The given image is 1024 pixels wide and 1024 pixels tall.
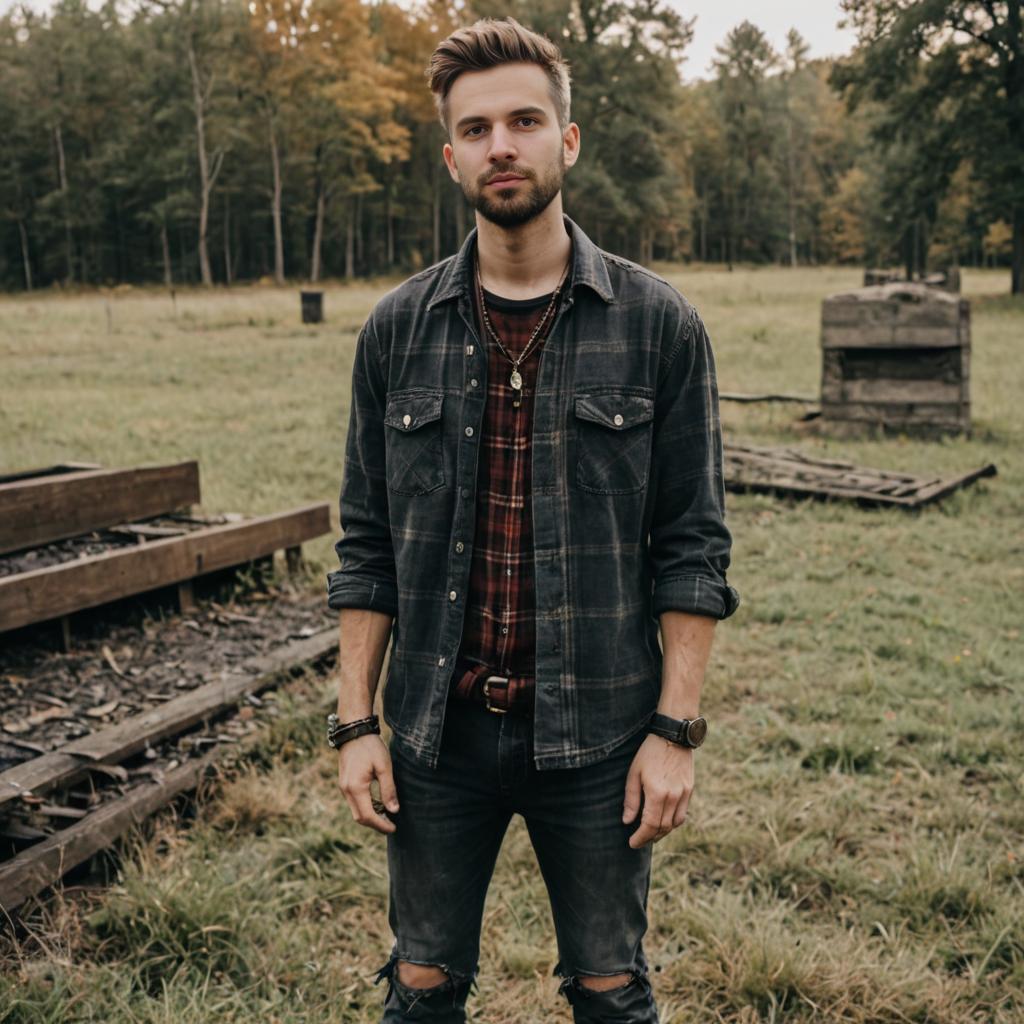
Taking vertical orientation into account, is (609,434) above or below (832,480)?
above

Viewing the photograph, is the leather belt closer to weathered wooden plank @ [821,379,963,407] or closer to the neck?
the neck

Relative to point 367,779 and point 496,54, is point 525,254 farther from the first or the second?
point 367,779

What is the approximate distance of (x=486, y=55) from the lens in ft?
Answer: 6.42

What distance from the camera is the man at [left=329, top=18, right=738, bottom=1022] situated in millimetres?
1979

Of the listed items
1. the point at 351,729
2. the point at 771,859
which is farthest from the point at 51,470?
the point at 351,729

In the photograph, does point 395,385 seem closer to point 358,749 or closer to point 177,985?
point 358,749

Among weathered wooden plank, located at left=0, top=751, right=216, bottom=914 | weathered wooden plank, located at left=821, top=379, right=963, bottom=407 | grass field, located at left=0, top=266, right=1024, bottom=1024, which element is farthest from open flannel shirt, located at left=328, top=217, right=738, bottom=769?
weathered wooden plank, located at left=821, top=379, right=963, bottom=407

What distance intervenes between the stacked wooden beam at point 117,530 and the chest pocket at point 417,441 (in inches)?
123

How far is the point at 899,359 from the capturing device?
11258 mm

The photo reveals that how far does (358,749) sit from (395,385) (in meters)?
0.74

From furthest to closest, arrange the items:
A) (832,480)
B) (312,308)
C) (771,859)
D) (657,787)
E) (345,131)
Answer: (345,131)
(312,308)
(832,480)
(771,859)
(657,787)

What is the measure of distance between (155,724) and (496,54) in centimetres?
319

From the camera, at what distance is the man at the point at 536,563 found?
1979mm

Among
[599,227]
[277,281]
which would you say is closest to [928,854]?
[277,281]
